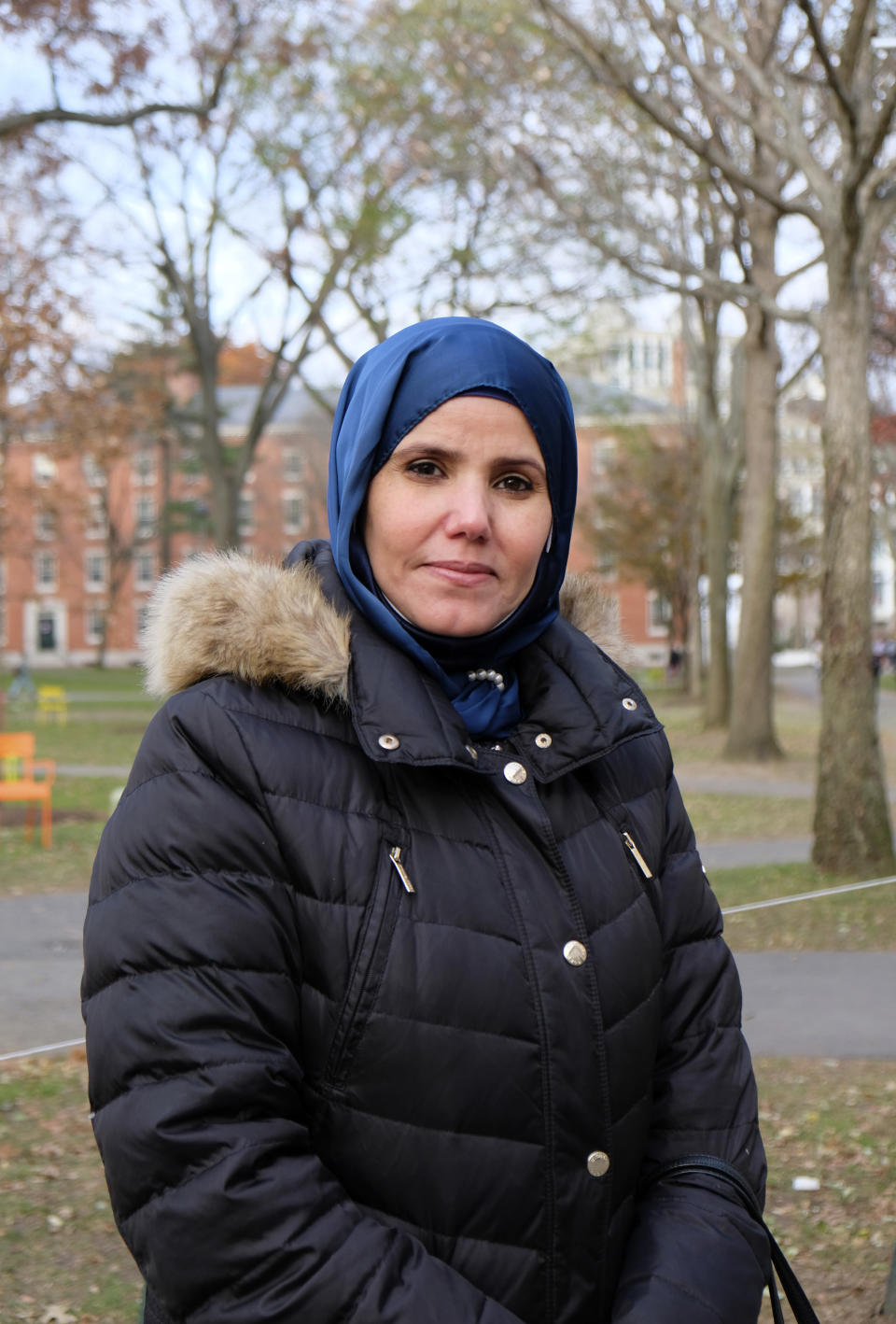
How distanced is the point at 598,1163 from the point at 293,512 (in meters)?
74.0

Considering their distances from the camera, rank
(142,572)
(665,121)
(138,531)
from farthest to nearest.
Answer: (142,572) < (138,531) < (665,121)

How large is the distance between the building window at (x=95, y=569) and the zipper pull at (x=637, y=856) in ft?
270

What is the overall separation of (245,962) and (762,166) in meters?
14.4

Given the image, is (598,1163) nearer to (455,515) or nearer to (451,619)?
(451,619)

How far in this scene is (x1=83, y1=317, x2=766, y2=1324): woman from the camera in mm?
1693

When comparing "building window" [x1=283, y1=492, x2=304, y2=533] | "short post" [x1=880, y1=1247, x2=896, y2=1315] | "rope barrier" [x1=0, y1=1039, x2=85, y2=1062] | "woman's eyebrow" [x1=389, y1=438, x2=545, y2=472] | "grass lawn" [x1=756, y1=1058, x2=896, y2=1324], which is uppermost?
"building window" [x1=283, y1=492, x2=304, y2=533]

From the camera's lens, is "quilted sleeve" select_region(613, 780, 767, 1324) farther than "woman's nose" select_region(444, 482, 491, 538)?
No

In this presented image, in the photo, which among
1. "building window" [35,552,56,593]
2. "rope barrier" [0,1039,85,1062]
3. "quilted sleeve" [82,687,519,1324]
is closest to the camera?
"quilted sleeve" [82,687,519,1324]

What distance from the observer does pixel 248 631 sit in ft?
6.47

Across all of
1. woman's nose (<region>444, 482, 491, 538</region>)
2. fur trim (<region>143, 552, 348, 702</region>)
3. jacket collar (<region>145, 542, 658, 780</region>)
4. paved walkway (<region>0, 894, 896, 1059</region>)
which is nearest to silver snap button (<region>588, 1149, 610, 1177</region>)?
jacket collar (<region>145, 542, 658, 780</region>)

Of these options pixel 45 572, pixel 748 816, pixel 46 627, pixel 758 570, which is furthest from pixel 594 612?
pixel 46 627

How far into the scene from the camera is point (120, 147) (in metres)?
20.9

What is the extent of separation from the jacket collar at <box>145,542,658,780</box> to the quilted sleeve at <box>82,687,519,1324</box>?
18 centimetres

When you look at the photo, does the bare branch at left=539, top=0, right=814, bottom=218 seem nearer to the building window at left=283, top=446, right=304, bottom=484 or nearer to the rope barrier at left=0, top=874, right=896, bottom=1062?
the rope barrier at left=0, top=874, right=896, bottom=1062
